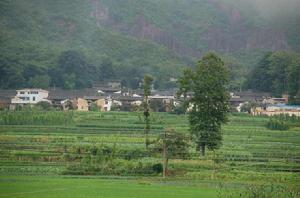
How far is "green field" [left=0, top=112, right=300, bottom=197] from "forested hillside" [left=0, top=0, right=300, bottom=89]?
18.7 m

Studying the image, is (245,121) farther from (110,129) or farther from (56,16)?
(56,16)

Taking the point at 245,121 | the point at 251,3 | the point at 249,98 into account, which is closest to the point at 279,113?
the point at 245,121

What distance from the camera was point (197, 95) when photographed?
23938 mm

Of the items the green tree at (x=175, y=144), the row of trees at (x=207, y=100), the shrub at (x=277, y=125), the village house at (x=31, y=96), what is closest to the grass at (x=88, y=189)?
the green tree at (x=175, y=144)

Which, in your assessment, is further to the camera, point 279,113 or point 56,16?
point 56,16

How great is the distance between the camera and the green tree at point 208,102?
75.7 ft

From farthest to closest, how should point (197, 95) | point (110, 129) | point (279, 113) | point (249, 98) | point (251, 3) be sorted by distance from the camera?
point (251, 3) → point (249, 98) → point (279, 113) → point (110, 129) → point (197, 95)

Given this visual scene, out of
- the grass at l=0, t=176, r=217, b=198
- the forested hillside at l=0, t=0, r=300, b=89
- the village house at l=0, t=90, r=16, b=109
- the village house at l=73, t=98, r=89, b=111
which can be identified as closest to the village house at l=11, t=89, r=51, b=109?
the village house at l=0, t=90, r=16, b=109

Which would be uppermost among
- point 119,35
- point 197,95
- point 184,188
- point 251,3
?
point 251,3

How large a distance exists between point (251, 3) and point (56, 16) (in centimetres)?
2344

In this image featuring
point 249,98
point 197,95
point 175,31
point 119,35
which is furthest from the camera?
point 175,31

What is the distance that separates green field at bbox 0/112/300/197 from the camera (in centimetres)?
1758

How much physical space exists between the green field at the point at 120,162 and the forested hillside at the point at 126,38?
61.4 feet

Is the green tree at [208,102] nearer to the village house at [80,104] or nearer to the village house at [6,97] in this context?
the village house at [80,104]
